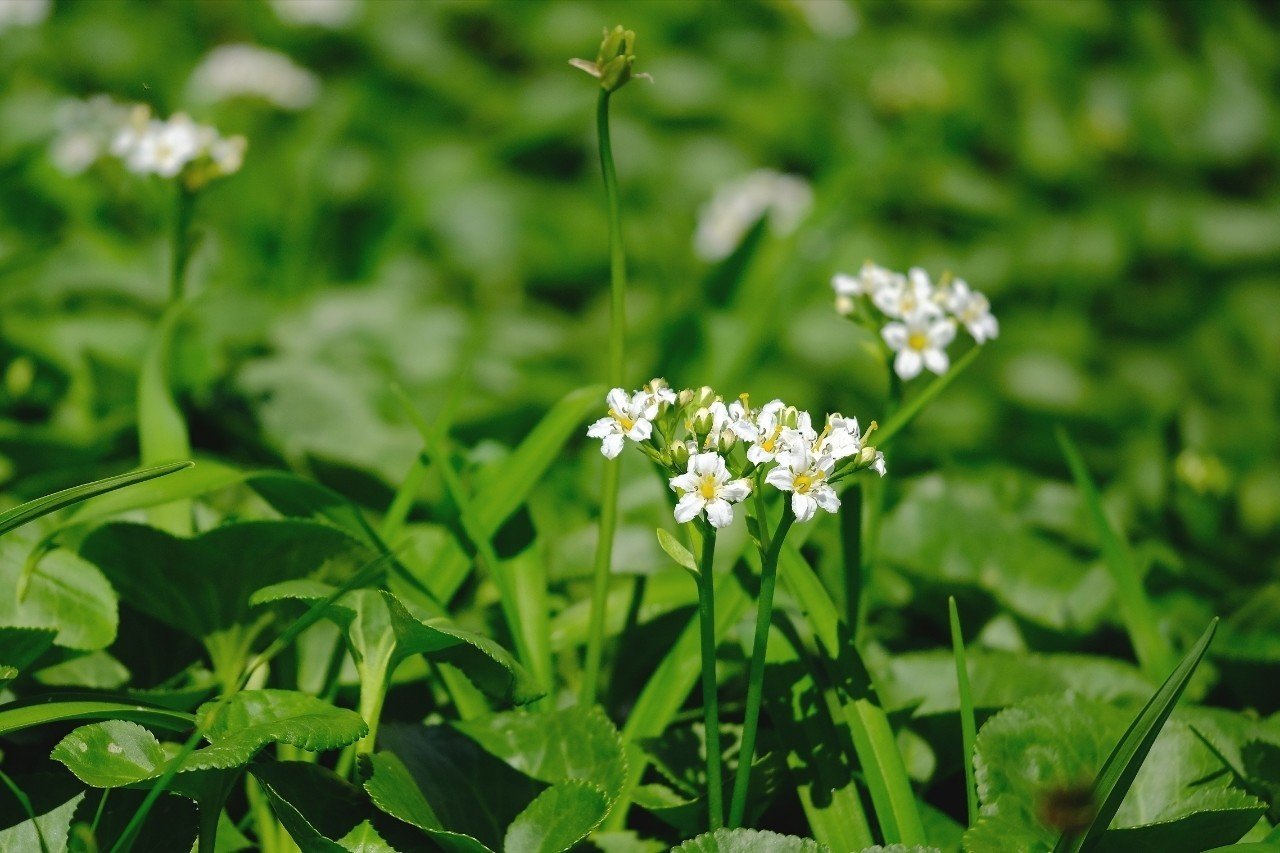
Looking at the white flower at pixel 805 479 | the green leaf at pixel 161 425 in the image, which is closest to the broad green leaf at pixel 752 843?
the white flower at pixel 805 479

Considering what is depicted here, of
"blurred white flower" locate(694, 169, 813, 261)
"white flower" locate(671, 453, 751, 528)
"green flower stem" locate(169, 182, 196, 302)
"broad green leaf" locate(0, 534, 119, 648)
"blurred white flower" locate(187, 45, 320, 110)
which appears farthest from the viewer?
"blurred white flower" locate(187, 45, 320, 110)

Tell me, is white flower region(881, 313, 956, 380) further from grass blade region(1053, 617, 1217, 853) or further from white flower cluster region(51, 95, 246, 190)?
white flower cluster region(51, 95, 246, 190)

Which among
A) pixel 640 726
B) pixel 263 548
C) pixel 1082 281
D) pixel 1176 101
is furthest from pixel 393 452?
pixel 1176 101

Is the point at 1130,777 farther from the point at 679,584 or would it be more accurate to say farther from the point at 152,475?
the point at 152,475

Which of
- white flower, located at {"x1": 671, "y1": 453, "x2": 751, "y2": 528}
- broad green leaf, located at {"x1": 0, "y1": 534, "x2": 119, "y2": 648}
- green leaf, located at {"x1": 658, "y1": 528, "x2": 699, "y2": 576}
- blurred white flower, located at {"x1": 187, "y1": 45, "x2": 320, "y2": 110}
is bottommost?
blurred white flower, located at {"x1": 187, "y1": 45, "x2": 320, "y2": 110}

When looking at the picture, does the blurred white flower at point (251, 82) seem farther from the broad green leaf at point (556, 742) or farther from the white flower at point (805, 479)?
the white flower at point (805, 479)

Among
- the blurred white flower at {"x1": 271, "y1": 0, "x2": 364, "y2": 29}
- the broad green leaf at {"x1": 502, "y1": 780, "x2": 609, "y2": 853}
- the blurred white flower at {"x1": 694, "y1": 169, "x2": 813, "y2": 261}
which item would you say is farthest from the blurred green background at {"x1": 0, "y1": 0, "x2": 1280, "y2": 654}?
the broad green leaf at {"x1": 502, "y1": 780, "x2": 609, "y2": 853}
